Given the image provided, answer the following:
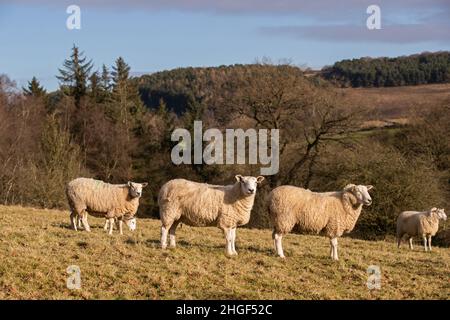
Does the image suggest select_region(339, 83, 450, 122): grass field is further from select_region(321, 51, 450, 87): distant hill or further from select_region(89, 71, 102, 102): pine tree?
select_region(89, 71, 102, 102): pine tree

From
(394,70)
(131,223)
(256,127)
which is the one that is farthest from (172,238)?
(394,70)

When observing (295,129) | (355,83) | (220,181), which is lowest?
(220,181)

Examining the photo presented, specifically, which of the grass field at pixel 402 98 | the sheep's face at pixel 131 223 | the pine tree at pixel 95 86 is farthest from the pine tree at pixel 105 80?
the sheep's face at pixel 131 223

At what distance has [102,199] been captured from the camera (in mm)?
19125

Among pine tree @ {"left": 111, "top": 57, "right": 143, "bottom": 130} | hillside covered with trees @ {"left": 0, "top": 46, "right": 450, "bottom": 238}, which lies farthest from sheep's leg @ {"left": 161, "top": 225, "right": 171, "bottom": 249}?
pine tree @ {"left": 111, "top": 57, "right": 143, "bottom": 130}

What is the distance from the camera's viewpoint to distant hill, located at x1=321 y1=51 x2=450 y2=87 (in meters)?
103

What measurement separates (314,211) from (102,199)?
7225 millimetres

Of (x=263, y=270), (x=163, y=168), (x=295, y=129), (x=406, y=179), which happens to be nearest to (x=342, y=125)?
(x=295, y=129)

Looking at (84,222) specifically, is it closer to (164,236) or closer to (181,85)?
(164,236)

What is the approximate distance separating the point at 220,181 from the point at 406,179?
2176 cm

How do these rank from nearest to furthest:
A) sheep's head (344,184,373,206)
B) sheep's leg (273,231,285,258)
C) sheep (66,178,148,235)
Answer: sheep's leg (273,231,285,258) < sheep's head (344,184,373,206) < sheep (66,178,148,235)

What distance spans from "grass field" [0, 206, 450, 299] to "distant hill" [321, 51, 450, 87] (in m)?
87.9
